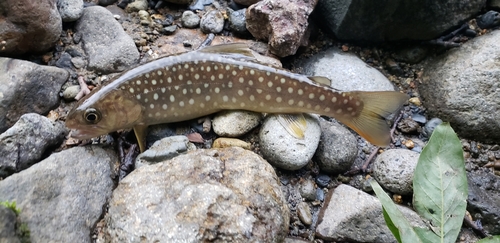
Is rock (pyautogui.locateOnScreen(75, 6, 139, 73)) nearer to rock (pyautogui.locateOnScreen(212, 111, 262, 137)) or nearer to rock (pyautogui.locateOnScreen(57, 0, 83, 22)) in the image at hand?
rock (pyautogui.locateOnScreen(57, 0, 83, 22))

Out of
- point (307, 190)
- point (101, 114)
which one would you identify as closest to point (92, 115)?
point (101, 114)

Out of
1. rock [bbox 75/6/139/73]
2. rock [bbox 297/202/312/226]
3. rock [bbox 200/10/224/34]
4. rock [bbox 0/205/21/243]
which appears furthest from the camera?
rock [bbox 200/10/224/34]

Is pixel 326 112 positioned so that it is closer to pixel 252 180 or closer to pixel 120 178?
pixel 252 180

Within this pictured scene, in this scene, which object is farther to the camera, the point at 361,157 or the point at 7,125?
the point at 361,157

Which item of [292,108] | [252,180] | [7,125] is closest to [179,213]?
[252,180]

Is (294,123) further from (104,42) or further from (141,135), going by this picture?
(104,42)

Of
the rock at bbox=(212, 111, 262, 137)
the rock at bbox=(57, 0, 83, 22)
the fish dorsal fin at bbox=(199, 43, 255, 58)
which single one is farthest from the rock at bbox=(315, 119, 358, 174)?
the rock at bbox=(57, 0, 83, 22)
